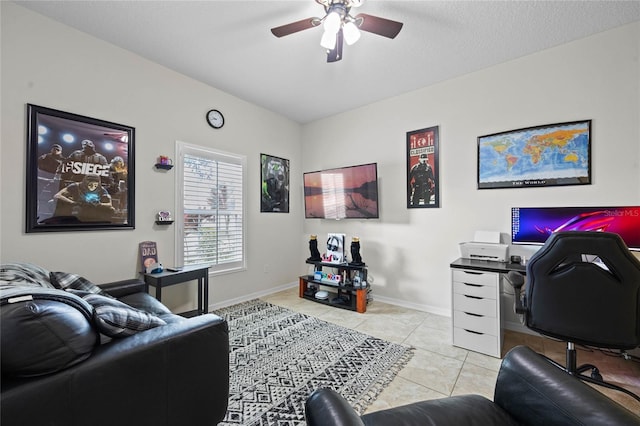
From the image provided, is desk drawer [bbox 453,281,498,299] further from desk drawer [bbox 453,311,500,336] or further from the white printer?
the white printer

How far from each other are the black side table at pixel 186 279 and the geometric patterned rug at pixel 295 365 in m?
0.39

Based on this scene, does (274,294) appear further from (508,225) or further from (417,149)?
(508,225)

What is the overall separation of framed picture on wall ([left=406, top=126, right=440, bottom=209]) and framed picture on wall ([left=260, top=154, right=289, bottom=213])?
1937mm

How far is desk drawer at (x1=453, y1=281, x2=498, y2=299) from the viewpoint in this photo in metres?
2.27

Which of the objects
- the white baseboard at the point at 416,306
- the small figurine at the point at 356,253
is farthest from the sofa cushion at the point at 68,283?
the white baseboard at the point at 416,306

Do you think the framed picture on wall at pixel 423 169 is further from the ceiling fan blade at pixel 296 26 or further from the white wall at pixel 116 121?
the white wall at pixel 116 121

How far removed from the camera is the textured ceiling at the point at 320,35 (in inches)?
81.7

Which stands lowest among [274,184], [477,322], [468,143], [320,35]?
[477,322]

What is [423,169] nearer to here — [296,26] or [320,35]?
[320,35]

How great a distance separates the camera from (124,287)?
2320 millimetres

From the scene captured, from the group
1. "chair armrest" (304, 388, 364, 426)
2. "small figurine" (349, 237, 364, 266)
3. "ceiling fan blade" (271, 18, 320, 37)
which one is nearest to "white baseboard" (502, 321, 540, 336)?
"small figurine" (349, 237, 364, 266)

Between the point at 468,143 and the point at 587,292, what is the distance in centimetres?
192

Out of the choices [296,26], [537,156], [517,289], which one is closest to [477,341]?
[517,289]

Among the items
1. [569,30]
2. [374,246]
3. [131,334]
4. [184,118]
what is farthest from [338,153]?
[131,334]
